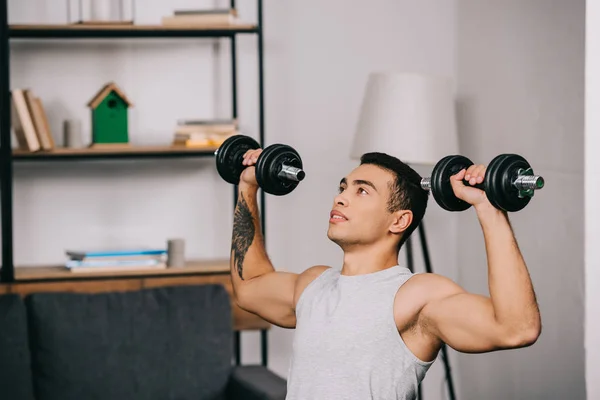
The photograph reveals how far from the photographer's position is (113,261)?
11.3ft

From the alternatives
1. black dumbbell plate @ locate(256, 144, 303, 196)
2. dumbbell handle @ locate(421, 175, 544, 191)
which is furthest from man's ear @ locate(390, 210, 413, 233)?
dumbbell handle @ locate(421, 175, 544, 191)

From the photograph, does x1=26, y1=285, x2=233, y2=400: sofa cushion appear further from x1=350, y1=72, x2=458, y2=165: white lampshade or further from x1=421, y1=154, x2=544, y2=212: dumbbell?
x1=421, y1=154, x2=544, y2=212: dumbbell

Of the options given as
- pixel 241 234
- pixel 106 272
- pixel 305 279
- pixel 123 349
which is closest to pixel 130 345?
pixel 123 349

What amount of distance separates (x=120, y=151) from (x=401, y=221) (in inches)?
67.9

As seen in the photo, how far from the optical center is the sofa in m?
3.11

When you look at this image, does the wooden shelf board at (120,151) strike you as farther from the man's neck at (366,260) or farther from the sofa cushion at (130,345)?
the man's neck at (366,260)

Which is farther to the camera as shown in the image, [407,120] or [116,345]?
[407,120]

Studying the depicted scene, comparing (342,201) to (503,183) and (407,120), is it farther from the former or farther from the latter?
(407,120)

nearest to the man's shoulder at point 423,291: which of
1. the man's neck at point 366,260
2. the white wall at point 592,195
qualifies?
the man's neck at point 366,260

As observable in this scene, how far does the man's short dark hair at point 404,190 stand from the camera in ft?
6.36

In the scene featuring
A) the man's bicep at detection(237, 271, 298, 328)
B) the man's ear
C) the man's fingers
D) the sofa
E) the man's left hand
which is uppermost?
the man's fingers

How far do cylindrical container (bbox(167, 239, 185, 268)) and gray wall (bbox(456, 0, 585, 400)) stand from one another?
113cm

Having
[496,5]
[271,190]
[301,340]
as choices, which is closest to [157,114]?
[496,5]

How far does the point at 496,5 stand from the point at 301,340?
7.10 feet
